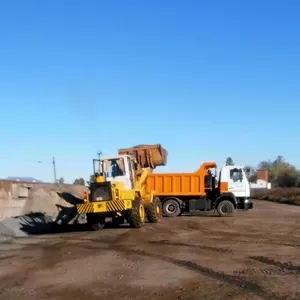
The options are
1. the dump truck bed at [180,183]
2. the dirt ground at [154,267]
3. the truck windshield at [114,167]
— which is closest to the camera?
the dirt ground at [154,267]

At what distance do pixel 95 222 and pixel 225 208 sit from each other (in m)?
11.1

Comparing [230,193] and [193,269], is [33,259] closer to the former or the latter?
[193,269]

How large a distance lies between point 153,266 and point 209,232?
917cm

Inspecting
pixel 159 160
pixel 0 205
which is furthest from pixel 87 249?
pixel 159 160

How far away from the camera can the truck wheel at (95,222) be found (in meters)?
23.6

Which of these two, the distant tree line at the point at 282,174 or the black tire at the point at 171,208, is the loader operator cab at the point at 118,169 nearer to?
the black tire at the point at 171,208

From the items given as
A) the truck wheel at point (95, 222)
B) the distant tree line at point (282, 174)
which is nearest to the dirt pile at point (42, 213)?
the truck wheel at point (95, 222)

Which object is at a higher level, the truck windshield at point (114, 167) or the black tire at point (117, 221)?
the truck windshield at point (114, 167)

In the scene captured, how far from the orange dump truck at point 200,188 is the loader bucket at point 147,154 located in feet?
11.0

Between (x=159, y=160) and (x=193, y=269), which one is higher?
(x=159, y=160)

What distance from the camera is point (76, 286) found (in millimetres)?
10016

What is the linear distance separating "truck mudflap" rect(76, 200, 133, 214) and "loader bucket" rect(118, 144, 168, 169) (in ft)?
21.8

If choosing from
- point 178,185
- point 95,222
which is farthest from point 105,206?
point 178,185

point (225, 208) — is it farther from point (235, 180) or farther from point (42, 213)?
point (42, 213)
